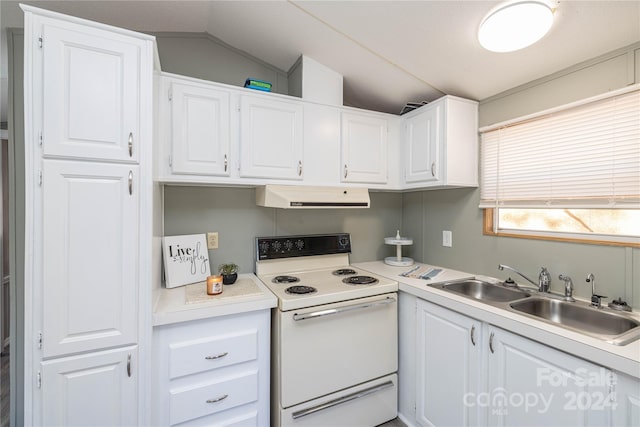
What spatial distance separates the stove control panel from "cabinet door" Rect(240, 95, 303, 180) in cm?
55

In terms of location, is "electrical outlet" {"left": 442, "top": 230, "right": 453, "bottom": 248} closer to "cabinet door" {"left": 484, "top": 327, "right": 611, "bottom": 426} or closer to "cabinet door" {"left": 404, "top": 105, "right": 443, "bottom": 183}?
"cabinet door" {"left": 404, "top": 105, "right": 443, "bottom": 183}

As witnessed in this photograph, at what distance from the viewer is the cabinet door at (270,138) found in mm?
1753

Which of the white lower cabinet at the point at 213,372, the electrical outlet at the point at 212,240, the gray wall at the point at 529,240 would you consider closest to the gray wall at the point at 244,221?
the electrical outlet at the point at 212,240

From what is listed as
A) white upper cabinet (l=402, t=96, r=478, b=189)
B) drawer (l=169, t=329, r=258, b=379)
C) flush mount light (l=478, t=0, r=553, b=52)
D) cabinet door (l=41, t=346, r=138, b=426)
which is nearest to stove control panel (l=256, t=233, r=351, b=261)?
drawer (l=169, t=329, r=258, b=379)

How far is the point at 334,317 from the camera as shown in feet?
5.50

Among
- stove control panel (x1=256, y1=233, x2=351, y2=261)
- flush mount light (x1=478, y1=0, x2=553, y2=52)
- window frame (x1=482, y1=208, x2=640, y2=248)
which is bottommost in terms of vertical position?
stove control panel (x1=256, y1=233, x2=351, y2=261)

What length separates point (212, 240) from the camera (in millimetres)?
1987

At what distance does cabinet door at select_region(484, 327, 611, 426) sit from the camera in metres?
1.03

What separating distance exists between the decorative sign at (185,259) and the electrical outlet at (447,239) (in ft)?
5.98

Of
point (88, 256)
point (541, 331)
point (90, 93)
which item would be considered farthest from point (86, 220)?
point (541, 331)

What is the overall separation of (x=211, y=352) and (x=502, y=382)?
4.70ft

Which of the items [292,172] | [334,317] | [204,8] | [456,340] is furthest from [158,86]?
[456,340]

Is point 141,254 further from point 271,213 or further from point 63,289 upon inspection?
point 271,213

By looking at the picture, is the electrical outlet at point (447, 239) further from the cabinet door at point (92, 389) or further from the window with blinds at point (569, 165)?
the cabinet door at point (92, 389)
